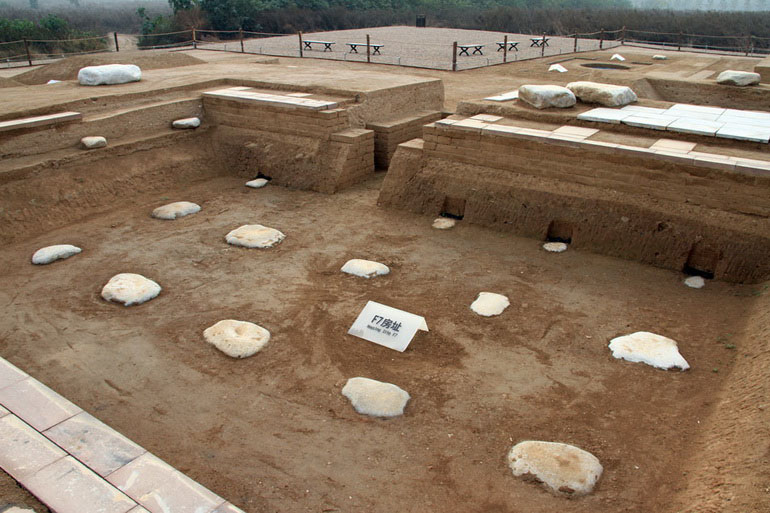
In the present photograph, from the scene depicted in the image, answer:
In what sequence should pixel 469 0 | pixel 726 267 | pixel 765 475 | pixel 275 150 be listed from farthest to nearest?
pixel 469 0
pixel 275 150
pixel 726 267
pixel 765 475

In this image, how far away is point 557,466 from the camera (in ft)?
10.2

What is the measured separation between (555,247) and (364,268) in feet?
6.19

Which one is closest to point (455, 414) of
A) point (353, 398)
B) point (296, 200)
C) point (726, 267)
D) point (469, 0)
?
point (353, 398)

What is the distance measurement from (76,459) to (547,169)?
15.5 ft

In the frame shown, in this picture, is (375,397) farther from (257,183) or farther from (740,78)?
(740,78)

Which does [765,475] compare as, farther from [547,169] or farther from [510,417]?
[547,169]

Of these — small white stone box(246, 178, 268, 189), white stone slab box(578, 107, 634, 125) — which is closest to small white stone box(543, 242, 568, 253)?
white stone slab box(578, 107, 634, 125)

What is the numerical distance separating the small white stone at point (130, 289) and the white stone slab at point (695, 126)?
5.04 m

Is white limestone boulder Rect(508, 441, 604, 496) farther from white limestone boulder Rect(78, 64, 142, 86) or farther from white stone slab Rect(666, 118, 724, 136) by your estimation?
white limestone boulder Rect(78, 64, 142, 86)

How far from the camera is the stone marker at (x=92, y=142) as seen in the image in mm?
6980

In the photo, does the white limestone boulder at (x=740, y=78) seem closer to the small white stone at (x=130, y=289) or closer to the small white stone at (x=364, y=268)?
the small white stone at (x=364, y=268)

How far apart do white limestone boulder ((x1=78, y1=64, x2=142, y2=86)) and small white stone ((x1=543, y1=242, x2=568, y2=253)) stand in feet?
21.5

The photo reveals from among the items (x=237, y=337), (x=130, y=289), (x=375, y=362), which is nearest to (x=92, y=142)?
(x=130, y=289)

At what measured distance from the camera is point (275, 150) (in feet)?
25.8
